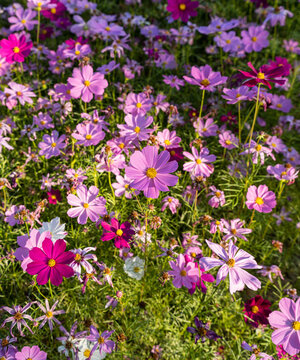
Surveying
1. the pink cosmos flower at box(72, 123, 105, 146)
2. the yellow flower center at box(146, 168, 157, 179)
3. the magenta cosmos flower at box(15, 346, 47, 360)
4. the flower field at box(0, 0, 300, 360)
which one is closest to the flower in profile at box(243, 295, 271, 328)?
the flower field at box(0, 0, 300, 360)

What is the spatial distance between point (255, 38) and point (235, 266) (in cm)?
192

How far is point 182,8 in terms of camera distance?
2.41 m

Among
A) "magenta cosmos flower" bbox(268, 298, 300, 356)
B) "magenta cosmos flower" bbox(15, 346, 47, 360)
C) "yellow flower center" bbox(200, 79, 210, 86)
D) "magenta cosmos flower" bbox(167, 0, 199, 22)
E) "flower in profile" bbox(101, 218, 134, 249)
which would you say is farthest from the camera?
"magenta cosmos flower" bbox(167, 0, 199, 22)

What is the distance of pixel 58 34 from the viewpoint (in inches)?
110

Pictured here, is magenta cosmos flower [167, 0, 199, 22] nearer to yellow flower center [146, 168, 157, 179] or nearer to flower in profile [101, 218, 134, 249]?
yellow flower center [146, 168, 157, 179]

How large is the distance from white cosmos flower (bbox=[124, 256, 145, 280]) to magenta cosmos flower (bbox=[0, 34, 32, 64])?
4.18ft

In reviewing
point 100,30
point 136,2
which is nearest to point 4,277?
point 100,30

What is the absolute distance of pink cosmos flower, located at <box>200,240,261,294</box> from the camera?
1.25 metres

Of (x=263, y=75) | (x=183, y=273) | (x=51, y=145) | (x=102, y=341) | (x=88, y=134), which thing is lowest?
(x=102, y=341)

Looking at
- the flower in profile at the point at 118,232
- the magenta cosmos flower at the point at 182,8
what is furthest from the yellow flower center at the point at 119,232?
the magenta cosmos flower at the point at 182,8

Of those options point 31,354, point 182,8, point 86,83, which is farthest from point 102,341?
point 182,8

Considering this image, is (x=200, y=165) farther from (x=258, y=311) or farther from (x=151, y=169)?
(x=258, y=311)

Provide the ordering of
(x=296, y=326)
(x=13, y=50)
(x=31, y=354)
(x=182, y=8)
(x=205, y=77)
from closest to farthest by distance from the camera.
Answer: (x=296, y=326)
(x=31, y=354)
(x=205, y=77)
(x=13, y=50)
(x=182, y=8)

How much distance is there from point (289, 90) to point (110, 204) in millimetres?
1698
